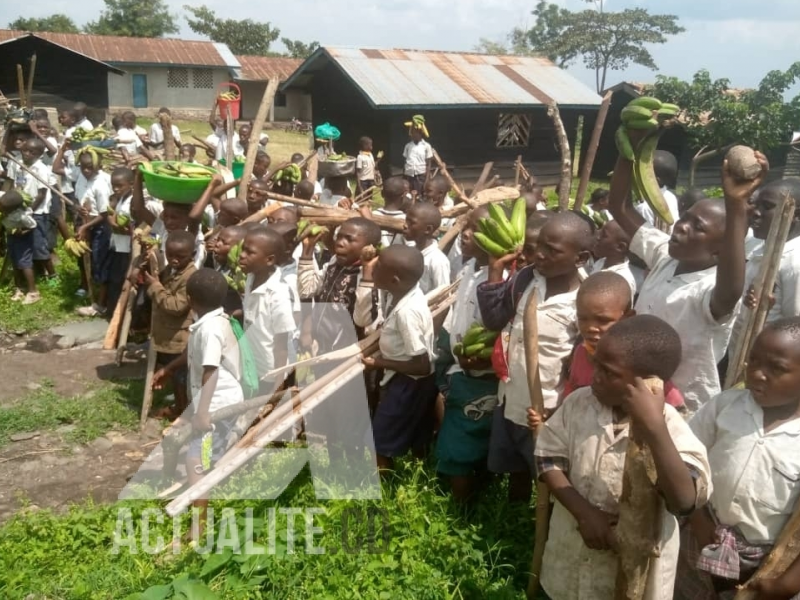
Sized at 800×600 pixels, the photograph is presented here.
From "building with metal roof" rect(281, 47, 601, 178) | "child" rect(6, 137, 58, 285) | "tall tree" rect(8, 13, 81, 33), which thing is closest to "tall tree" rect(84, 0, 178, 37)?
"tall tree" rect(8, 13, 81, 33)

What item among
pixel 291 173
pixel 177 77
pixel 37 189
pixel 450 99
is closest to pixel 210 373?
pixel 291 173

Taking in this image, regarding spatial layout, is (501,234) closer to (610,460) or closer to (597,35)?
(610,460)

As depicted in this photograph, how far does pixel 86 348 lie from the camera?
6680 millimetres

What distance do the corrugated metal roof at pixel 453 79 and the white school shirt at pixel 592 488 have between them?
12.9 m

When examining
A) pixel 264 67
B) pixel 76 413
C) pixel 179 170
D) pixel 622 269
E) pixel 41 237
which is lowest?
pixel 76 413

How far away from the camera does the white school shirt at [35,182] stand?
787 centimetres

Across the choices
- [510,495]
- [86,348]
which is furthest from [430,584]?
[86,348]

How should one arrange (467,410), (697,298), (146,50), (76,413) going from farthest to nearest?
(146,50) < (76,413) < (467,410) < (697,298)

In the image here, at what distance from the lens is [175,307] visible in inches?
189

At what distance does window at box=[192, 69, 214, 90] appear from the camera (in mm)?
31953

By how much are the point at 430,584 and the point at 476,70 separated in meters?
16.1

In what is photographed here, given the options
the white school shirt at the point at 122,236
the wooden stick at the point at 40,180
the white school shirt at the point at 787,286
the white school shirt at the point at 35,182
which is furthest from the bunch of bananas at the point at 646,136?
the white school shirt at the point at 35,182

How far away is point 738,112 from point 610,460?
17535 millimetres

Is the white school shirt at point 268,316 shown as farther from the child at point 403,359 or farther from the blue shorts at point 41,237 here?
the blue shorts at point 41,237
